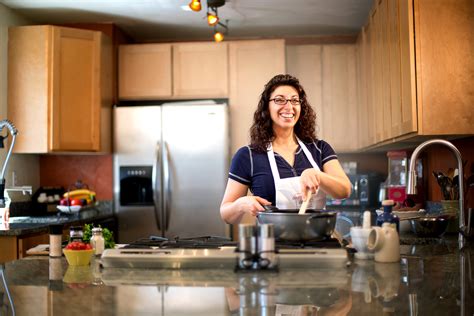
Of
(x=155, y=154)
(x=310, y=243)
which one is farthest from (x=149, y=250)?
(x=155, y=154)

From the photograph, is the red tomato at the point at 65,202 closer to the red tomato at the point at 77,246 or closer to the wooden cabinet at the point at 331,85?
the wooden cabinet at the point at 331,85

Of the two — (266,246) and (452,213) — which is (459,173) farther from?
(266,246)

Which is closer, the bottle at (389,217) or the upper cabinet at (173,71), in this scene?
the bottle at (389,217)

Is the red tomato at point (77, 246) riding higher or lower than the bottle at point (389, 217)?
lower

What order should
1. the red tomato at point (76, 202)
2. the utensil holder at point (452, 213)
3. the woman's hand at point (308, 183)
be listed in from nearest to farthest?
the woman's hand at point (308, 183), the utensil holder at point (452, 213), the red tomato at point (76, 202)

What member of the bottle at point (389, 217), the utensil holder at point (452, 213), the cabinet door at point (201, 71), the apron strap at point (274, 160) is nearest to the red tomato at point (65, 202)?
the cabinet door at point (201, 71)

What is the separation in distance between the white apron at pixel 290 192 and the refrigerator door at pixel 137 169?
208 cm

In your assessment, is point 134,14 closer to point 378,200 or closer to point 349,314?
point 378,200

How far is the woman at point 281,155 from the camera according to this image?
7.29ft

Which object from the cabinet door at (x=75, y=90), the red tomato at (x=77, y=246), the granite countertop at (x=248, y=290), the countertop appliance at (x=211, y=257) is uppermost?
the cabinet door at (x=75, y=90)

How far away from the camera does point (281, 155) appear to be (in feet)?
7.50

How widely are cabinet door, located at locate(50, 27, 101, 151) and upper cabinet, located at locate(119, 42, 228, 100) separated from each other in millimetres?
345

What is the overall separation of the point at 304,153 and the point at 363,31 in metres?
2.34

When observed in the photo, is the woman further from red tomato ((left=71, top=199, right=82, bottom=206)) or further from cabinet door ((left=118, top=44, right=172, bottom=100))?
cabinet door ((left=118, top=44, right=172, bottom=100))
